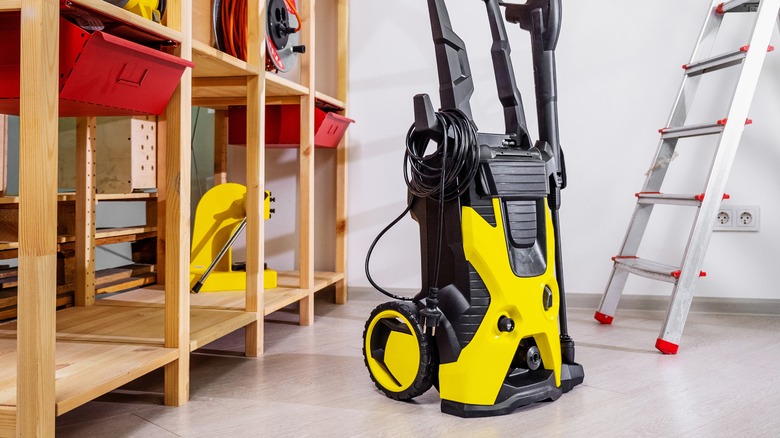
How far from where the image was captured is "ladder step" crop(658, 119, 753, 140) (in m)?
2.29

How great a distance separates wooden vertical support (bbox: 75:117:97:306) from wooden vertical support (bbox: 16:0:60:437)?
109cm

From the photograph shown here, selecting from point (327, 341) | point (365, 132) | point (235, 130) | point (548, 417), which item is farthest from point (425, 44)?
point (548, 417)

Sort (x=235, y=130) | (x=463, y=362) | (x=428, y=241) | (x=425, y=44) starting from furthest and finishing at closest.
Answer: (x=425, y=44), (x=235, y=130), (x=428, y=241), (x=463, y=362)

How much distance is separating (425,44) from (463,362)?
1.85 meters

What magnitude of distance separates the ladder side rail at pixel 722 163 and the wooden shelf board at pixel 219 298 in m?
1.30

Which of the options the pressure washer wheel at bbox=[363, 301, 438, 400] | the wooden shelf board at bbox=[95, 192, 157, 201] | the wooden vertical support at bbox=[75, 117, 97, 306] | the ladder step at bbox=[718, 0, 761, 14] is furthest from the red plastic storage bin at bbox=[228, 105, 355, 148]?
the ladder step at bbox=[718, 0, 761, 14]

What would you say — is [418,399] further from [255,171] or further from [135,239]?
[135,239]

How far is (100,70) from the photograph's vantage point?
1.22 meters

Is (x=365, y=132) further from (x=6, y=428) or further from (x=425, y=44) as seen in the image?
(x=6, y=428)

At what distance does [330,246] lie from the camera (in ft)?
10.1

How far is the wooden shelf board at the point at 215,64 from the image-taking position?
1.66m

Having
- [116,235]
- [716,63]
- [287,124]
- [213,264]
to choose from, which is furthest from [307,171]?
[716,63]

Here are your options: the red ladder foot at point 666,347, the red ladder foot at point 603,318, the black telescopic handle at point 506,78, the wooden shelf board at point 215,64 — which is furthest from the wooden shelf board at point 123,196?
the red ladder foot at point 666,347

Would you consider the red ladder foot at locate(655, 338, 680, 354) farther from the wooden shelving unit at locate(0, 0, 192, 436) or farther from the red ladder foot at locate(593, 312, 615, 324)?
the wooden shelving unit at locate(0, 0, 192, 436)
